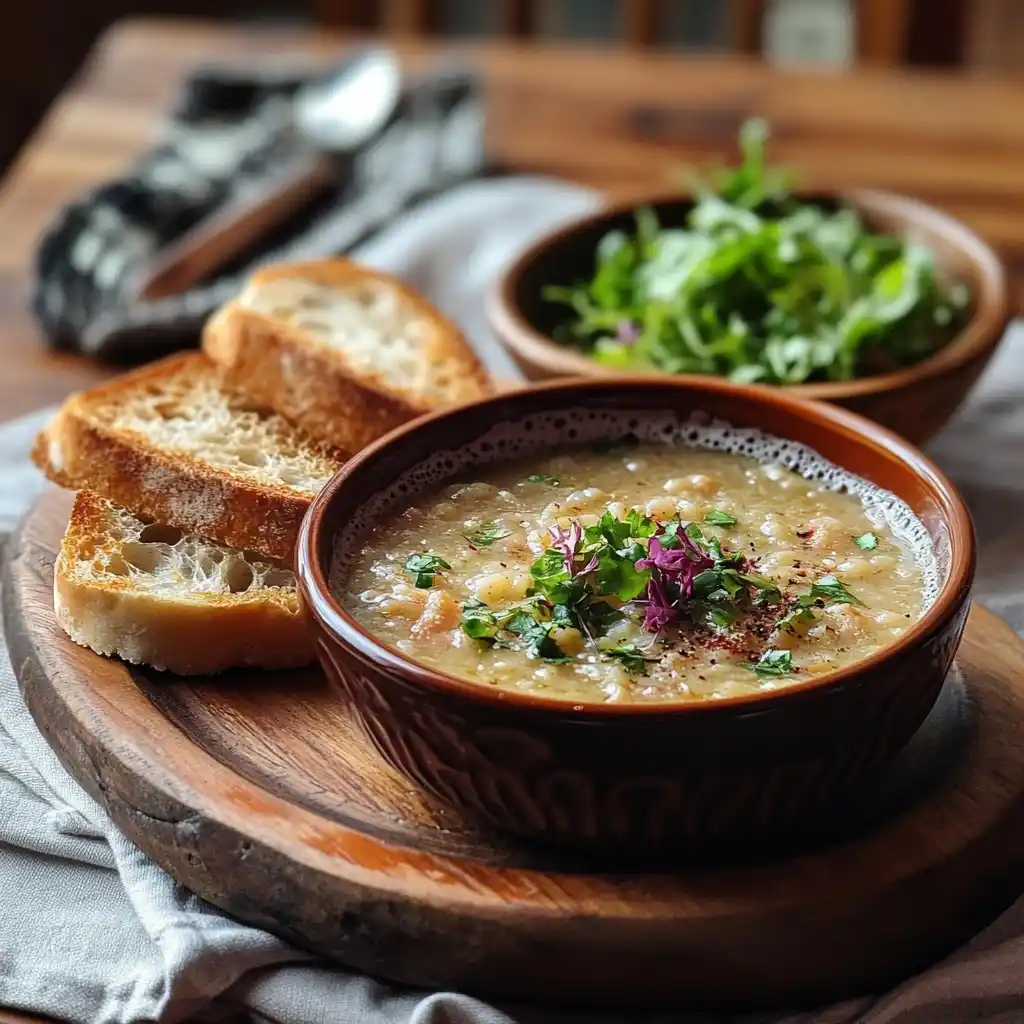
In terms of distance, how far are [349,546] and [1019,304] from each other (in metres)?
1.90

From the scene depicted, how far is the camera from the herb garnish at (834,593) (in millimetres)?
1820

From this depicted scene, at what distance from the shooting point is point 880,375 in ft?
8.79

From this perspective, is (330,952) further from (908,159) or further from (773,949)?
(908,159)

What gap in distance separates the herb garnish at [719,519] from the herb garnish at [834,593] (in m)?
0.17

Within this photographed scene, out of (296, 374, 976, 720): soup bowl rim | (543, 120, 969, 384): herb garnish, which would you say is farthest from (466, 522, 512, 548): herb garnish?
(543, 120, 969, 384): herb garnish

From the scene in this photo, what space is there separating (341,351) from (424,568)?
0.81m


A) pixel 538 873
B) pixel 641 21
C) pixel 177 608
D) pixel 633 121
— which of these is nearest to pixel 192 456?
pixel 177 608

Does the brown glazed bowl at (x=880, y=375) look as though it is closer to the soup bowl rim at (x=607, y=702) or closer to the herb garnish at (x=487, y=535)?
the soup bowl rim at (x=607, y=702)

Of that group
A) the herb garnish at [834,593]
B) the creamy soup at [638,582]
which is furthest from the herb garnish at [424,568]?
the herb garnish at [834,593]

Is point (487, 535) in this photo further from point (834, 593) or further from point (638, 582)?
point (834, 593)

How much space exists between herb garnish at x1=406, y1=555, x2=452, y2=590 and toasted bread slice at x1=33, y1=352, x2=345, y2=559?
0.99 ft

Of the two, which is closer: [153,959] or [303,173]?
[153,959]

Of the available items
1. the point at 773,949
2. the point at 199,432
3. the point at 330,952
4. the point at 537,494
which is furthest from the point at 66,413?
the point at 773,949

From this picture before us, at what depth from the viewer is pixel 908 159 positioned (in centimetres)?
393
